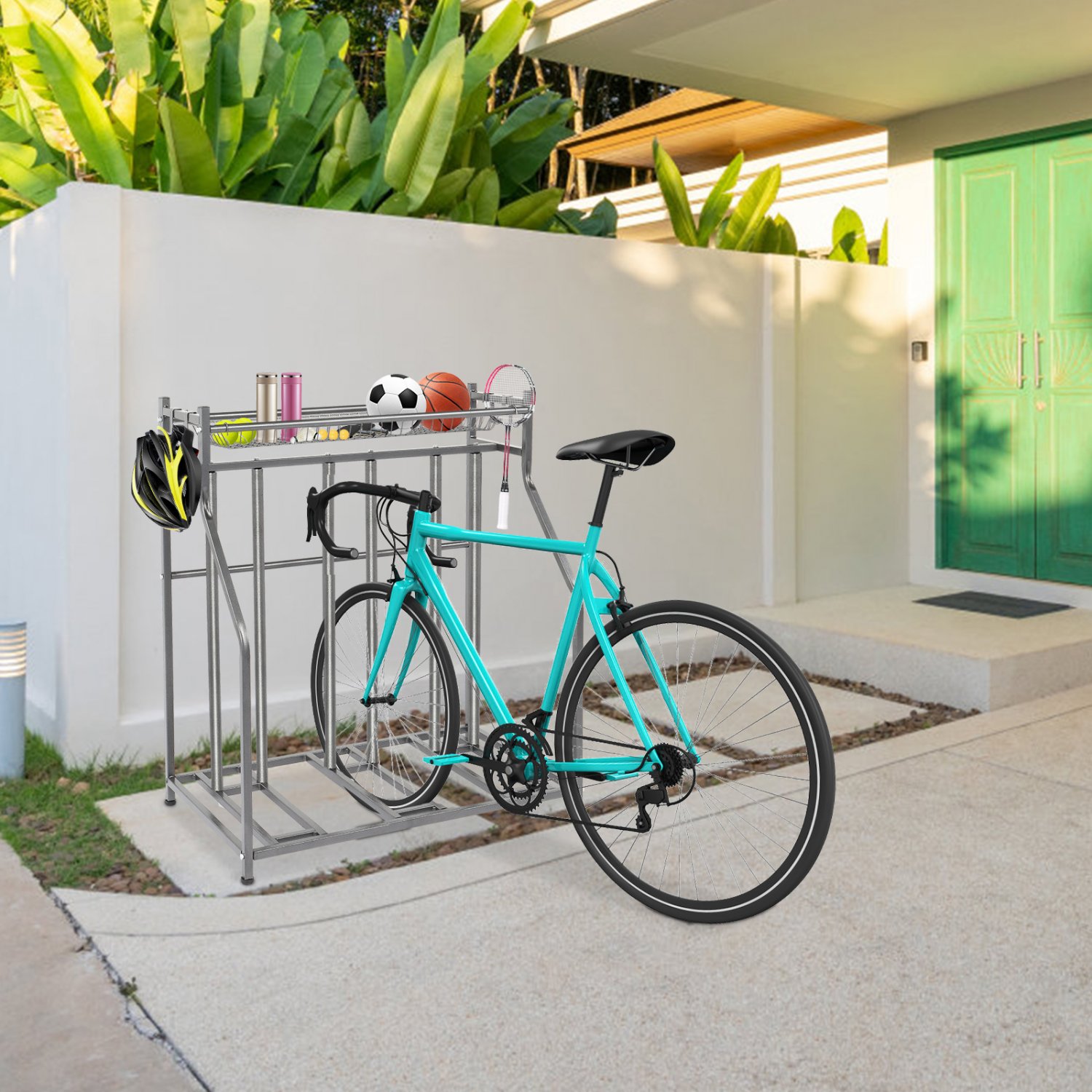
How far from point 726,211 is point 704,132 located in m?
6.25

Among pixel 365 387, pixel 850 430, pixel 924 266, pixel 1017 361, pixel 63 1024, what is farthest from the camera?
pixel 924 266

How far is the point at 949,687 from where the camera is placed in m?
5.58

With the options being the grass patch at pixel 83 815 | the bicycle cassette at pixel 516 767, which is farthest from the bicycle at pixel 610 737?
the grass patch at pixel 83 815

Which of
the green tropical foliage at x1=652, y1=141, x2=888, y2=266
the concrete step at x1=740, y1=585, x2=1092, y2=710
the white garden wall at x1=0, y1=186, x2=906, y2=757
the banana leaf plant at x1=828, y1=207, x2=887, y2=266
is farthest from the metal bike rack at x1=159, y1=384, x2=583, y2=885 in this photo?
the banana leaf plant at x1=828, y1=207, x2=887, y2=266

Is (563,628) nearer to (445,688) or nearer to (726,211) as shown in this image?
(445,688)

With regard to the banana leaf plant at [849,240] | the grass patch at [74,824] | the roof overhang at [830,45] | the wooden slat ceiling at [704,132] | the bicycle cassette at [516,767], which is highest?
the wooden slat ceiling at [704,132]

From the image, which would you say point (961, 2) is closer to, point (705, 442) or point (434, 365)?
point (705, 442)

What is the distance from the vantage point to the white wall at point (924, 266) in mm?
7027

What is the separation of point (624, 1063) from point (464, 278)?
11.9 feet

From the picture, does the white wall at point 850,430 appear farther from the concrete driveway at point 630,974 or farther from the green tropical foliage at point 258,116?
the concrete driveway at point 630,974

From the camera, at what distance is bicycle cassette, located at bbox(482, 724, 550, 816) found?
344 centimetres

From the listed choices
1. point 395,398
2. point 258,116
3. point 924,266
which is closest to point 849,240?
point 924,266

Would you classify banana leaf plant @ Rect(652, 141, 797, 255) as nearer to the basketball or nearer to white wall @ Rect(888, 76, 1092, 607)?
white wall @ Rect(888, 76, 1092, 607)

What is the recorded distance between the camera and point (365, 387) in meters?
5.23
